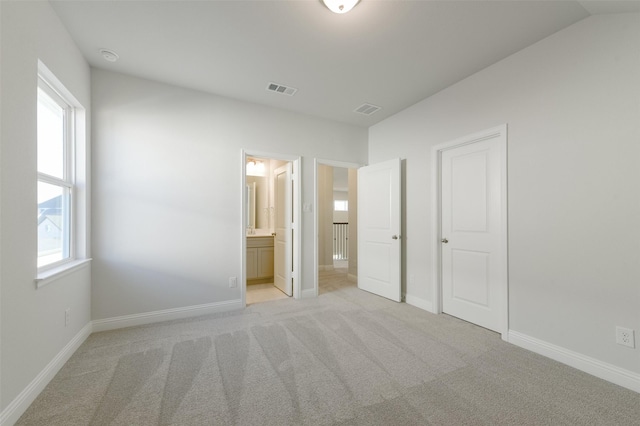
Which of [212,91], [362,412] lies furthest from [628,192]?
[212,91]

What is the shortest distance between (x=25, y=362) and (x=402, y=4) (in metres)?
3.48

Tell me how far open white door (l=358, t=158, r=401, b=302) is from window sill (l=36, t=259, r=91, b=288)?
3.51 meters

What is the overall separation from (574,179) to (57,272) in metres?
4.15

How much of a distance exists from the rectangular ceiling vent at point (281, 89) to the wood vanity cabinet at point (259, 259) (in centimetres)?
259

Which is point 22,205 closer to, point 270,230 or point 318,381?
point 318,381

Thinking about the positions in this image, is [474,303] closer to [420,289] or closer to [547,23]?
[420,289]

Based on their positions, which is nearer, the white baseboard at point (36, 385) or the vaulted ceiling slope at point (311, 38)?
the white baseboard at point (36, 385)

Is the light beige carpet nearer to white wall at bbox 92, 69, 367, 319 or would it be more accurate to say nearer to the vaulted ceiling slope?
white wall at bbox 92, 69, 367, 319

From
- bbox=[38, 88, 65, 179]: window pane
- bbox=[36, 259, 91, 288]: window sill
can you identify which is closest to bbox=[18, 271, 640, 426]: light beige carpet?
bbox=[36, 259, 91, 288]: window sill

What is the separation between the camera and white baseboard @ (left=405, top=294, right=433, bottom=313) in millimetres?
3384

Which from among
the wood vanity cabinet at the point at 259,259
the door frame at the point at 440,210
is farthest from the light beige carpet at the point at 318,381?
the wood vanity cabinet at the point at 259,259

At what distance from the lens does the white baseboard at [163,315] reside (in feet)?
9.14

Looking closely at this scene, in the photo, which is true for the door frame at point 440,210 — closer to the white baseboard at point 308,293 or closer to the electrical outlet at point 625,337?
the electrical outlet at point 625,337

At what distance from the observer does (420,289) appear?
354 centimetres
